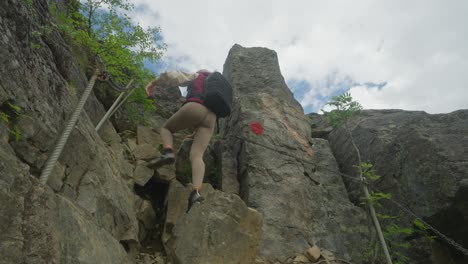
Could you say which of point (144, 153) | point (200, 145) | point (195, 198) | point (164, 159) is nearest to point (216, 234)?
point (195, 198)

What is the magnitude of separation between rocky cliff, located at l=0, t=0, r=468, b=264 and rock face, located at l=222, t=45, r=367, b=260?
29 millimetres

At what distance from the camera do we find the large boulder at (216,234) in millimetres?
4383

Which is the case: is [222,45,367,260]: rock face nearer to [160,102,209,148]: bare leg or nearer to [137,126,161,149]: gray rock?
[160,102,209,148]: bare leg

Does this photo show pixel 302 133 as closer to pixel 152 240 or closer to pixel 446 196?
pixel 446 196

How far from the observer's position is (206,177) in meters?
7.38

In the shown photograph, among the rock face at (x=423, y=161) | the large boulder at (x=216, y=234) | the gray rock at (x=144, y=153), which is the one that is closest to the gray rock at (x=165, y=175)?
the gray rock at (x=144, y=153)

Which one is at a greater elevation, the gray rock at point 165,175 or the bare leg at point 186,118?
the bare leg at point 186,118

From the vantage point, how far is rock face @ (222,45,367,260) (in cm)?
635

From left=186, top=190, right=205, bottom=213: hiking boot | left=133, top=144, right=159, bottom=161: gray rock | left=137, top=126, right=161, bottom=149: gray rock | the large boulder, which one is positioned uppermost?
left=137, top=126, right=161, bottom=149: gray rock

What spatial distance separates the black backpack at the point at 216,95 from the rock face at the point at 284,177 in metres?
1.31

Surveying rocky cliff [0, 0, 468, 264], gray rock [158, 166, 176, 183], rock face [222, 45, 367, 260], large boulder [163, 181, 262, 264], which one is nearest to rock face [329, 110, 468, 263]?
rocky cliff [0, 0, 468, 264]

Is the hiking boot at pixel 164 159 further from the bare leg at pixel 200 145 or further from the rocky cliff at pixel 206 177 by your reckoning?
the bare leg at pixel 200 145

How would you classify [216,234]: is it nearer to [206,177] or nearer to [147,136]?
[206,177]

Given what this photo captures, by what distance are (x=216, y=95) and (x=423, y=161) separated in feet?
15.4
